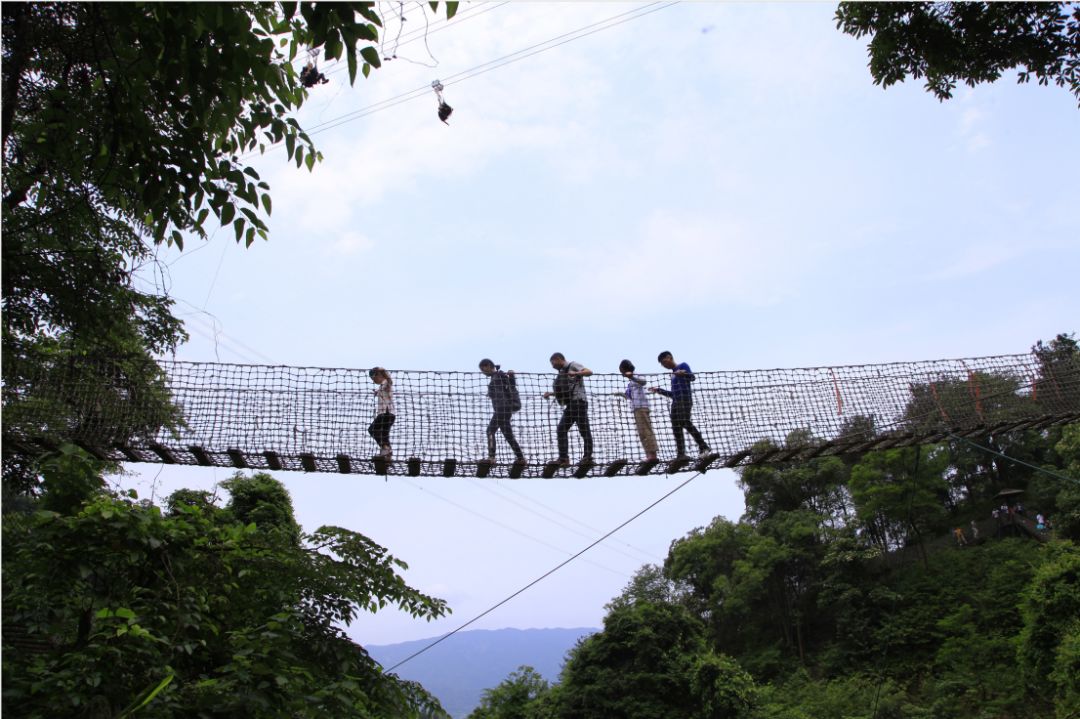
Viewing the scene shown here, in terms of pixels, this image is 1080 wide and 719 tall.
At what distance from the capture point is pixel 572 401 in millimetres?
4492

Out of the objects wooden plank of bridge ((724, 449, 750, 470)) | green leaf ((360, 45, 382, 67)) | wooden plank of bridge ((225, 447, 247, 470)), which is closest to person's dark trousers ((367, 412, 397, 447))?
wooden plank of bridge ((225, 447, 247, 470))

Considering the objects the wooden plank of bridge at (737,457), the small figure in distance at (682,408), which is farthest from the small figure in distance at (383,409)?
the wooden plank of bridge at (737,457)

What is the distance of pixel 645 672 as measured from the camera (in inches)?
492

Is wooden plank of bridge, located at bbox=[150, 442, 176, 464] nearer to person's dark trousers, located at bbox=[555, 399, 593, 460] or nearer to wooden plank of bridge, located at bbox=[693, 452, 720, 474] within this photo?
person's dark trousers, located at bbox=[555, 399, 593, 460]

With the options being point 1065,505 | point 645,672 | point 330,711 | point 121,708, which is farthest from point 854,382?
point 1065,505

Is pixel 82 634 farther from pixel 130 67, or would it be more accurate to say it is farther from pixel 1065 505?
pixel 1065 505

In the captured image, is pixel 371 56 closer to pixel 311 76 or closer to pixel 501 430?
pixel 311 76

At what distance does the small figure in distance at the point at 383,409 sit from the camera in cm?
414

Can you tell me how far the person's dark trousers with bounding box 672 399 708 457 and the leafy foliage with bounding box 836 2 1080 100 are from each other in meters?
1.84

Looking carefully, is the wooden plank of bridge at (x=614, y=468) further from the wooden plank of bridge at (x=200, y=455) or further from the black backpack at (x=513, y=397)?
the wooden plank of bridge at (x=200, y=455)

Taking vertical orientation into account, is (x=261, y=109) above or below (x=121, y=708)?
above

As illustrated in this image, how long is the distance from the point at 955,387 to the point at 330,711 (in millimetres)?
3930

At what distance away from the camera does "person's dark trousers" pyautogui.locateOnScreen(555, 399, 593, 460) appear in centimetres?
429

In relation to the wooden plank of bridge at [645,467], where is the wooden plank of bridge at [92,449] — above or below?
above
